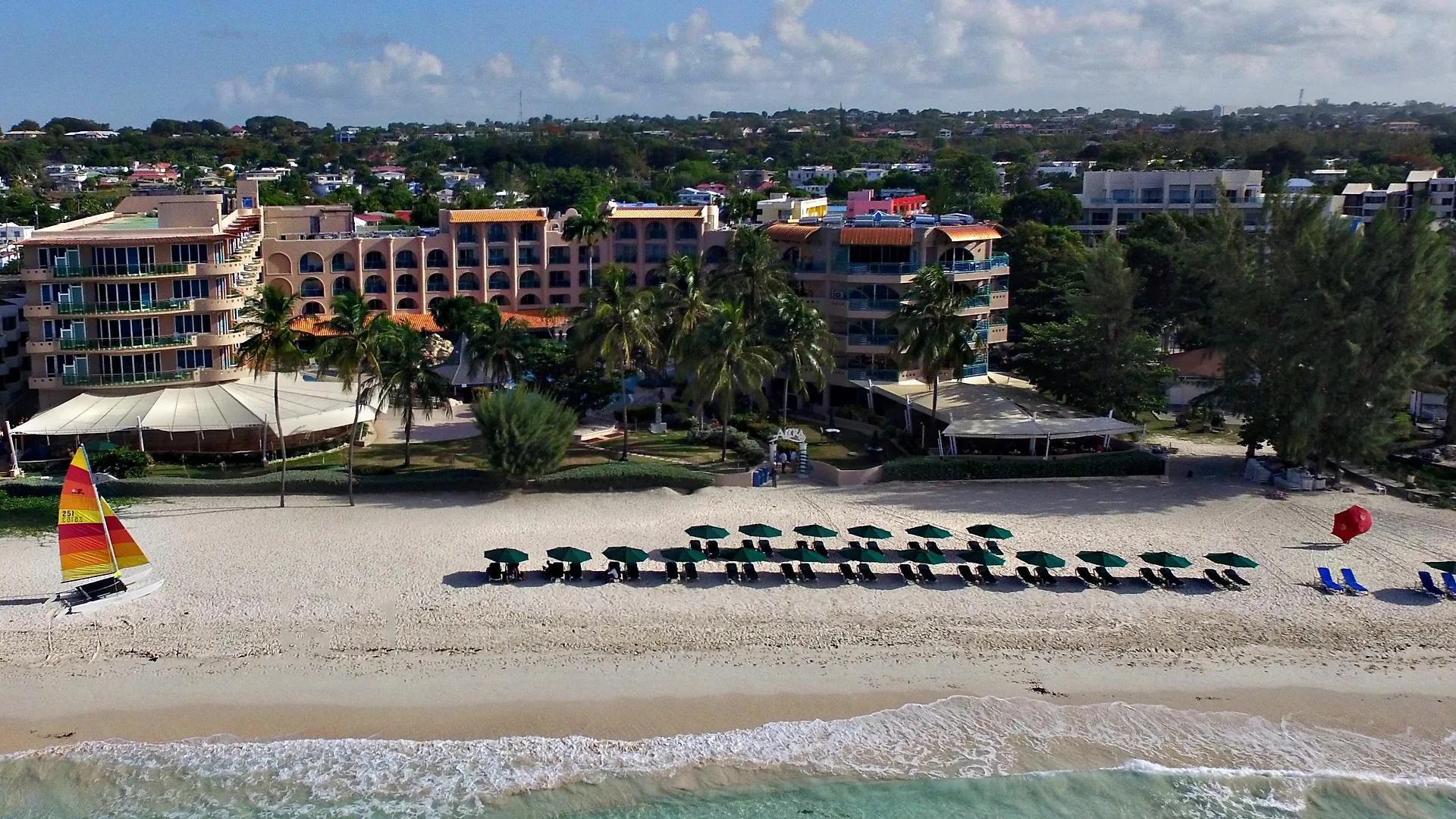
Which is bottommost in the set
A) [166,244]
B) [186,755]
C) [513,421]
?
[186,755]

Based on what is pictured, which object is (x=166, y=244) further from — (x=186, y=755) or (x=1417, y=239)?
(x=1417, y=239)

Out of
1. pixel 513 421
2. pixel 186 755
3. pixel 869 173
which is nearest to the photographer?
pixel 186 755

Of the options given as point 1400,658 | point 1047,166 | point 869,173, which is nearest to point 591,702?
point 1400,658

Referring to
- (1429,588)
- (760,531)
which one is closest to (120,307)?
(760,531)

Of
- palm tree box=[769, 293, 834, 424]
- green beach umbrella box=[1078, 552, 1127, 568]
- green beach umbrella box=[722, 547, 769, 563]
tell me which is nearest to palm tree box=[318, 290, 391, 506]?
green beach umbrella box=[722, 547, 769, 563]

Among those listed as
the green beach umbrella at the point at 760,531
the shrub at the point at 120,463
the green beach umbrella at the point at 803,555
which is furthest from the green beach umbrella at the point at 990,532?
the shrub at the point at 120,463
